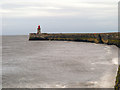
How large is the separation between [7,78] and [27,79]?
6.31 ft

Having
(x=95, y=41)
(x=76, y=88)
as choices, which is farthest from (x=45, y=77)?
(x=95, y=41)

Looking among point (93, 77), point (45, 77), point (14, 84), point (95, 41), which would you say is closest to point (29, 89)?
point (14, 84)

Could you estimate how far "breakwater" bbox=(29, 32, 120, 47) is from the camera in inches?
1948

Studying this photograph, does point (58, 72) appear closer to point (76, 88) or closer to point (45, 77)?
point (45, 77)

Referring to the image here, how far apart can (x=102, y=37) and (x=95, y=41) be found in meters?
4.81

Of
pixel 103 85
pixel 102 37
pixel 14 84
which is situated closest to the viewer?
pixel 103 85

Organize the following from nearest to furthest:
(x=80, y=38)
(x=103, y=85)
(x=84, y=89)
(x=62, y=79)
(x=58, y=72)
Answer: (x=84, y=89), (x=103, y=85), (x=62, y=79), (x=58, y=72), (x=80, y=38)

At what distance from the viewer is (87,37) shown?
212 feet

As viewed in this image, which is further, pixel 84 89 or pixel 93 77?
pixel 93 77

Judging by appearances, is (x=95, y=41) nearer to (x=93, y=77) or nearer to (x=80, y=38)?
(x=80, y=38)

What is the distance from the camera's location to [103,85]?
1228cm

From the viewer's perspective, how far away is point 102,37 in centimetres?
5553

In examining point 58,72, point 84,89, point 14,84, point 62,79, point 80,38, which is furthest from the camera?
point 80,38

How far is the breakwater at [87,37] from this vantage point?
49.5 metres
